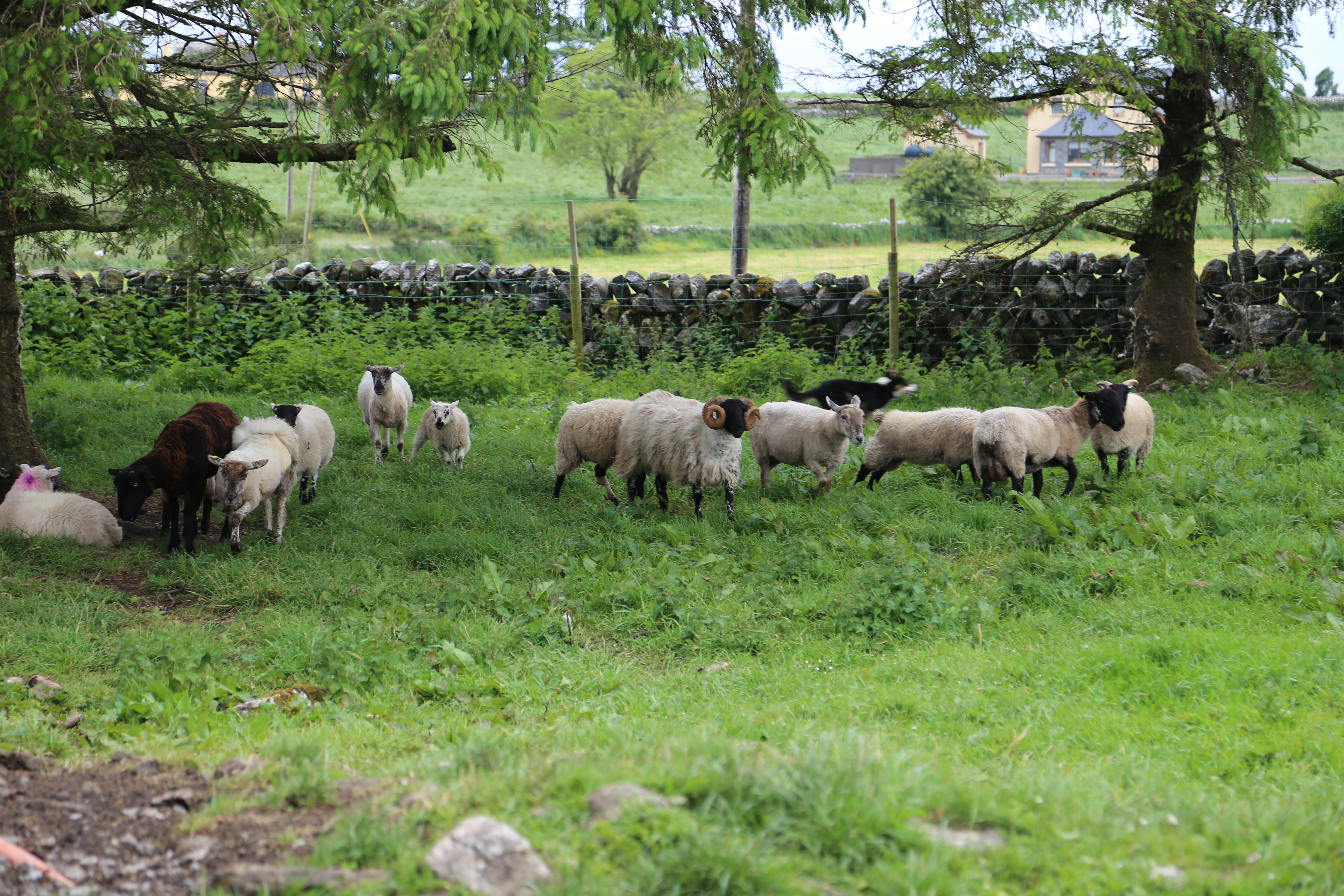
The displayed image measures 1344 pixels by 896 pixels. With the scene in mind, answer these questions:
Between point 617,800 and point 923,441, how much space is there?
21.6 feet

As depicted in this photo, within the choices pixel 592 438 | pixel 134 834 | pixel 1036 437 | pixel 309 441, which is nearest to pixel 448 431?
pixel 309 441

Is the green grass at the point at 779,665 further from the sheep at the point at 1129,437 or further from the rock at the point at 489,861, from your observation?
the sheep at the point at 1129,437

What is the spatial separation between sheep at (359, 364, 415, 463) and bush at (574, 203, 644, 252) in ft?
71.1

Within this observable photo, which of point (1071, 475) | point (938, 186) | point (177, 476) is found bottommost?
point (1071, 475)

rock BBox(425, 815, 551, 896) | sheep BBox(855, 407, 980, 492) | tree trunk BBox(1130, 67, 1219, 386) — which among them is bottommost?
rock BBox(425, 815, 551, 896)

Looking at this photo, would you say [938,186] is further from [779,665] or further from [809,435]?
[779,665]

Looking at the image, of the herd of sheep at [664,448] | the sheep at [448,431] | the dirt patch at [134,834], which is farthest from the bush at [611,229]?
the dirt patch at [134,834]

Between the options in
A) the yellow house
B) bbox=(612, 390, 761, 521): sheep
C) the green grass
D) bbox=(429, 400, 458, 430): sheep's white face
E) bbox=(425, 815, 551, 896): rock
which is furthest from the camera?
the yellow house

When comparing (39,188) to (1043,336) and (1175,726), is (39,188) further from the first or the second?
(1043,336)

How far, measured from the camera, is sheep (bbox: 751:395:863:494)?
28.9 ft

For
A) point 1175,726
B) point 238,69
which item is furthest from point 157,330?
point 1175,726

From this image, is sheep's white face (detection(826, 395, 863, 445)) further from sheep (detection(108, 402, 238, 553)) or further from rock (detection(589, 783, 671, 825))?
rock (detection(589, 783, 671, 825))

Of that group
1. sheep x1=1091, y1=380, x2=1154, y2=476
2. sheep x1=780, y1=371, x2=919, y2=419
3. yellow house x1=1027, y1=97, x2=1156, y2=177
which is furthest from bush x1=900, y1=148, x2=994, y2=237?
sheep x1=1091, y1=380, x2=1154, y2=476

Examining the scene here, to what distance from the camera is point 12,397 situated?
8914 mm
